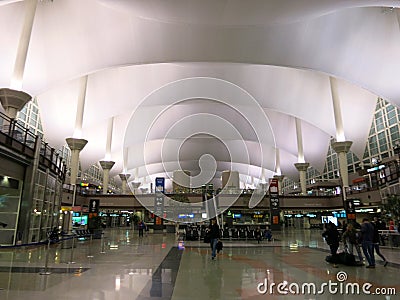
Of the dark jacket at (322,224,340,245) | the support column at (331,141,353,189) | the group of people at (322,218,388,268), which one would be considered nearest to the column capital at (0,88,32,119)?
the dark jacket at (322,224,340,245)

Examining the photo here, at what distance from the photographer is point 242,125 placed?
48250 mm

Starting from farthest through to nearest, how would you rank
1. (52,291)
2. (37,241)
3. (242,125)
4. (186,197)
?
(242,125) → (186,197) → (37,241) → (52,291)

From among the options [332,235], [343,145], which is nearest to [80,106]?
[343,145]

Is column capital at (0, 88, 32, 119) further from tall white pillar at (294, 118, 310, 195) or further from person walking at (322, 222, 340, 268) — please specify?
tall white pillar at (294, 118, 310, 195)

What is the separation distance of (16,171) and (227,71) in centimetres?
2545

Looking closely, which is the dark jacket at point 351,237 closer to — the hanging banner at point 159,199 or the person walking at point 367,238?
the person walking at point 367,238

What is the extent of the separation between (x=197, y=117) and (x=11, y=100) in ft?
104

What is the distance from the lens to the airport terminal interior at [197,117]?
7367mm

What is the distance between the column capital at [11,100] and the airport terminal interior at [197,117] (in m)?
0.11

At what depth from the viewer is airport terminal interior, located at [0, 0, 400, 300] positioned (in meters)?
7.37

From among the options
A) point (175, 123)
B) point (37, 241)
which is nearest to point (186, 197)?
point (175, 123)

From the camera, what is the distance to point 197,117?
49.9m

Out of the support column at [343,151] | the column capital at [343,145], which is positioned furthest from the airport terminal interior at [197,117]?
the support column at [343,151]

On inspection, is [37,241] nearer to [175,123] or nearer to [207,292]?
[207,292]
